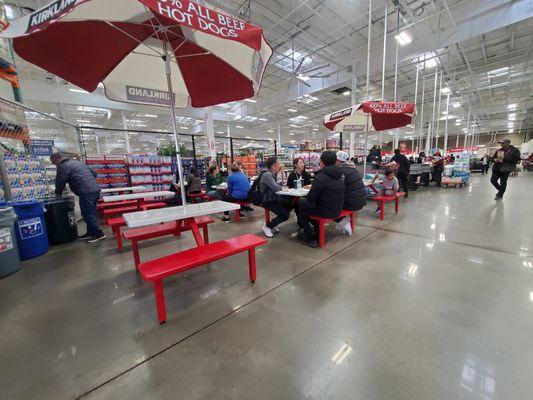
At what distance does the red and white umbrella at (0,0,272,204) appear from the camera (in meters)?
1.48

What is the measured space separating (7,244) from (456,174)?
43.8 feet

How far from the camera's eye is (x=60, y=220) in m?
3.80

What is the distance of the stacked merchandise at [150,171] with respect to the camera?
6918mm

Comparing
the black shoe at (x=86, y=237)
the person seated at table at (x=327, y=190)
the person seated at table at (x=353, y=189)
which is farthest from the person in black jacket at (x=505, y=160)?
the black shoe at (x=86, y=237)

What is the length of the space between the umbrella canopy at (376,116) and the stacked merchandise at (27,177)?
5.93 metres

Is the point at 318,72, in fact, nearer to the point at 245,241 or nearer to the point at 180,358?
the point at 245,241

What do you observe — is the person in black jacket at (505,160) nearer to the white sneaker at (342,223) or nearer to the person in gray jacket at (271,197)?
the white sneaker at (342,223)

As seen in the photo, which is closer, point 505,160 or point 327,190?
point 327,190

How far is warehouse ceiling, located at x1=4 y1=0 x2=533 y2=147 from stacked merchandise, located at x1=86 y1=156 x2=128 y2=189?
4.07m

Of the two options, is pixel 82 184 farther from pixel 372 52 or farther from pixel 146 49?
pixel 372 52

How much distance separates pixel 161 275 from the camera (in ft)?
5.73

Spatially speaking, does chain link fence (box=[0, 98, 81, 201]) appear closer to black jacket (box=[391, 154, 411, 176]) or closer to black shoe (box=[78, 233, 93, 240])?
black shoe (box=[78, 233, 93, 240])

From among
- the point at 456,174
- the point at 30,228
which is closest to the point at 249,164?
the point at 30,228

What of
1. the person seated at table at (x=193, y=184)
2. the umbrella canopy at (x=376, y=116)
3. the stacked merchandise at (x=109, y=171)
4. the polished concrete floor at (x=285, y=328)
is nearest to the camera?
the polished concrete floor at (x=285, y=328)
